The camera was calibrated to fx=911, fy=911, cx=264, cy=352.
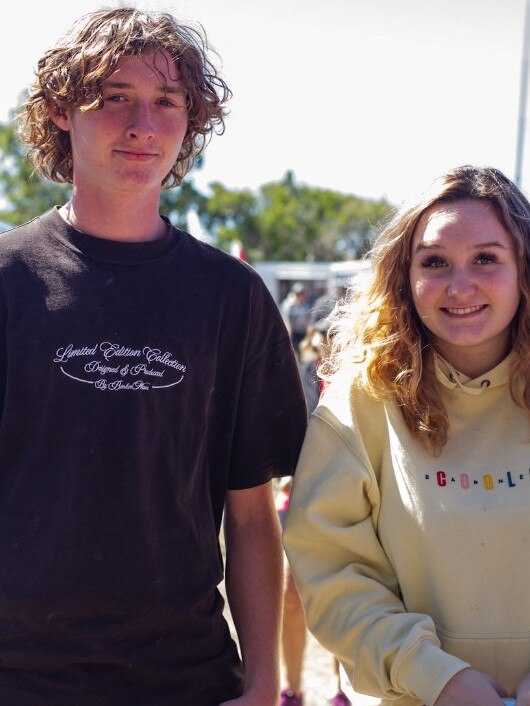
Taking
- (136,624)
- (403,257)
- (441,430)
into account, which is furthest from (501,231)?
(136,624)

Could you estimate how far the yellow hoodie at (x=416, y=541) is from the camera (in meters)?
2.13

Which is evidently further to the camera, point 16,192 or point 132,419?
point 16,192

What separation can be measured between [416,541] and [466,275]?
2.18 ft

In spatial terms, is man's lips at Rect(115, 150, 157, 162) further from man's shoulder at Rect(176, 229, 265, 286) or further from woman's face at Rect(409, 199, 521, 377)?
woman's face at Rect(409, 199, 521, 377)

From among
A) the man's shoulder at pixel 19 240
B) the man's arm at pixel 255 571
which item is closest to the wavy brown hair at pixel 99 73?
the man's shoulder at pixel 19 240

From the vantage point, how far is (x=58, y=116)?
2270 millimetres

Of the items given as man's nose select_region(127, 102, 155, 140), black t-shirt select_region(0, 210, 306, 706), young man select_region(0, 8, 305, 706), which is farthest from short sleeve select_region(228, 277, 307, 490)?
man's nose select_region(127, 102, 155, 140)

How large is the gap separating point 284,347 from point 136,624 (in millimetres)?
758

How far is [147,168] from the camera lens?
2.09 m

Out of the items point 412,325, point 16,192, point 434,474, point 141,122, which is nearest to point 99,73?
point 141,122

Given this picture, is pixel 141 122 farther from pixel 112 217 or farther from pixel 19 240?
pixel 19 240

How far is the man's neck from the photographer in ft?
6.92

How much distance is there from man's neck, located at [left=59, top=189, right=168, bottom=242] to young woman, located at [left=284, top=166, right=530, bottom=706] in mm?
662

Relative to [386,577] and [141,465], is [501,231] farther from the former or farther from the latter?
[141,465]
